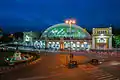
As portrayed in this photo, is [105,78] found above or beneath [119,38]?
beneath

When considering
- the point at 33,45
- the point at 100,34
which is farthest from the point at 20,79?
the point at 33,45

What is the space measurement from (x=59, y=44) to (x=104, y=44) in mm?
26915

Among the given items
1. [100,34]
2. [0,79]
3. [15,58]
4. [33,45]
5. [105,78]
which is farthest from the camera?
[33,45]

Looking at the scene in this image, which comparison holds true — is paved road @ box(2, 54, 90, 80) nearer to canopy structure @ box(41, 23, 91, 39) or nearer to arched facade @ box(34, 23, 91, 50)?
arched facade @ box(34, 23, 91, 50)

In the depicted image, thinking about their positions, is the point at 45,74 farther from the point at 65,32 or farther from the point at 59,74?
the point at 65,32

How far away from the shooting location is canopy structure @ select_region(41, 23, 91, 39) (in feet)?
472

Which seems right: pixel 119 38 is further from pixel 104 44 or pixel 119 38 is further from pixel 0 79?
pixel 0 79

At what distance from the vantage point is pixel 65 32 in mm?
147750

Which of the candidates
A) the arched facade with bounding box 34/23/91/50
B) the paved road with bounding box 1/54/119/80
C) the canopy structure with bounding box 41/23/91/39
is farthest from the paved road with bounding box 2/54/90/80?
the canopy structure with bounding box 41/23/91/39

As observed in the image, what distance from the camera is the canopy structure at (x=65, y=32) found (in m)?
144

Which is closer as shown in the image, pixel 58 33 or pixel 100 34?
pixel 100 34

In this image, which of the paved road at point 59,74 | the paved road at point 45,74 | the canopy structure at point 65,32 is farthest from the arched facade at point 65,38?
the paved road at point 45,74

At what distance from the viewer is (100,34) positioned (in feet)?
425

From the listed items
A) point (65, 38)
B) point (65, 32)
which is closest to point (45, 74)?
point (65, 38)
